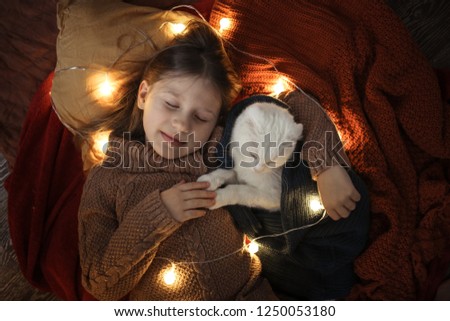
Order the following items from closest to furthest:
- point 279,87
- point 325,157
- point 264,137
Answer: point 264,137
point 325,157
point 279,87

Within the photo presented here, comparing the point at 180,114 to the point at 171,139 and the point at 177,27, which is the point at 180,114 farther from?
the point at 177,27

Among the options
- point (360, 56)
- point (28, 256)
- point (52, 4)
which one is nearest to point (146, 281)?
point (28, 256)

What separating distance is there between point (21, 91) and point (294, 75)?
2.94 feet

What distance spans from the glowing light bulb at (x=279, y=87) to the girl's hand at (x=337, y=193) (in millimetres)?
285

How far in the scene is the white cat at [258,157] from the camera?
3.35ft

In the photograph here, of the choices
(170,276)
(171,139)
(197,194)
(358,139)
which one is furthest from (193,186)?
(358,139)

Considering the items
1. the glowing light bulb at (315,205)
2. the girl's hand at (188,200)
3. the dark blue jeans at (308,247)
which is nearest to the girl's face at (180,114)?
the girl's hand at (188,200)

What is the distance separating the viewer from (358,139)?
3.92ft

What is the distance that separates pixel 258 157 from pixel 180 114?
224 millimetres

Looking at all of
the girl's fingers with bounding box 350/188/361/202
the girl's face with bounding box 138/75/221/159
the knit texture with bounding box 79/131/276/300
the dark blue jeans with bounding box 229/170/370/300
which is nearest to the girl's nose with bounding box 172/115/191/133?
the girl's face with bounding box 138/75/221/159

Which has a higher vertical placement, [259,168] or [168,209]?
[259,168]

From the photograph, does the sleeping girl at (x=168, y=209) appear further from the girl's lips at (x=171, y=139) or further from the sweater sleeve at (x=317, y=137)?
the sweater sleeve at (x=317, y=137)

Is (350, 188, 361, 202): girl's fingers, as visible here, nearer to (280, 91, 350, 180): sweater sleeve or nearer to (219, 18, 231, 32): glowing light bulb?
(280, 91, 350, 180): sweater sleeve

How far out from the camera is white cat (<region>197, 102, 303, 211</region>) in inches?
40.2
